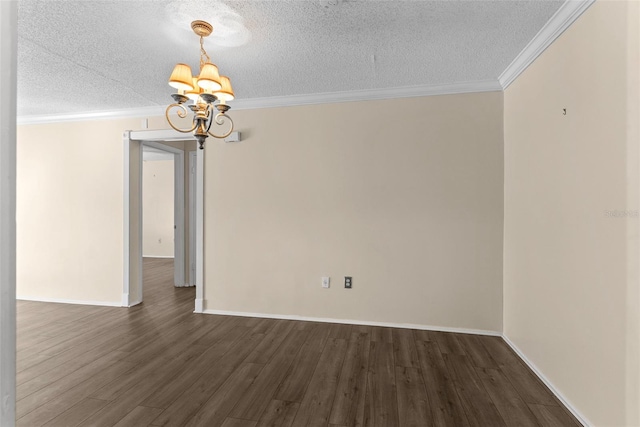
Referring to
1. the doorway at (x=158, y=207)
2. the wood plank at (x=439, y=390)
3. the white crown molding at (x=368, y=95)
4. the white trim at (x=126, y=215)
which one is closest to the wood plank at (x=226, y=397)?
the wood plank at (x=439, y=390)

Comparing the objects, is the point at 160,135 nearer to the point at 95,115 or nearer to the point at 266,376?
the point at 95,115

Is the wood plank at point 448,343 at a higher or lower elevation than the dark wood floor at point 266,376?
higher

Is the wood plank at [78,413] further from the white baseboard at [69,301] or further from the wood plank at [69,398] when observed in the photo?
the white baseboard at [69,301]

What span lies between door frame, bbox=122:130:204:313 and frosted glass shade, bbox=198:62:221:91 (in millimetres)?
1819

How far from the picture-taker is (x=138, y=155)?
4.14 m

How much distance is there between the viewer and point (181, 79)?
2.03m

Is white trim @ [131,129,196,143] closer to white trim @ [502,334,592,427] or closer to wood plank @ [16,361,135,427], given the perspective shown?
wood plank @ [16,361,135,427]

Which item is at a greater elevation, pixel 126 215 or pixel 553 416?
pixel 126 215

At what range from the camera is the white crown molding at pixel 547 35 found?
1.86 metres

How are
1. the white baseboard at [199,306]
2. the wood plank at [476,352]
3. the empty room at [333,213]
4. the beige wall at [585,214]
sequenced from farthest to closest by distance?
the white baseboard at [199,306] → the wood plank at [476,352] → the empty room at [333,213] → the beige wall at [585,214]

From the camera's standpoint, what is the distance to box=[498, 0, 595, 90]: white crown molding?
1860mm

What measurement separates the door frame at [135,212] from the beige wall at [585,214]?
3.41 metres

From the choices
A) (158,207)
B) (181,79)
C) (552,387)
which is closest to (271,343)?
(552,387)

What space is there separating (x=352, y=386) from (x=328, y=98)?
111 inches
